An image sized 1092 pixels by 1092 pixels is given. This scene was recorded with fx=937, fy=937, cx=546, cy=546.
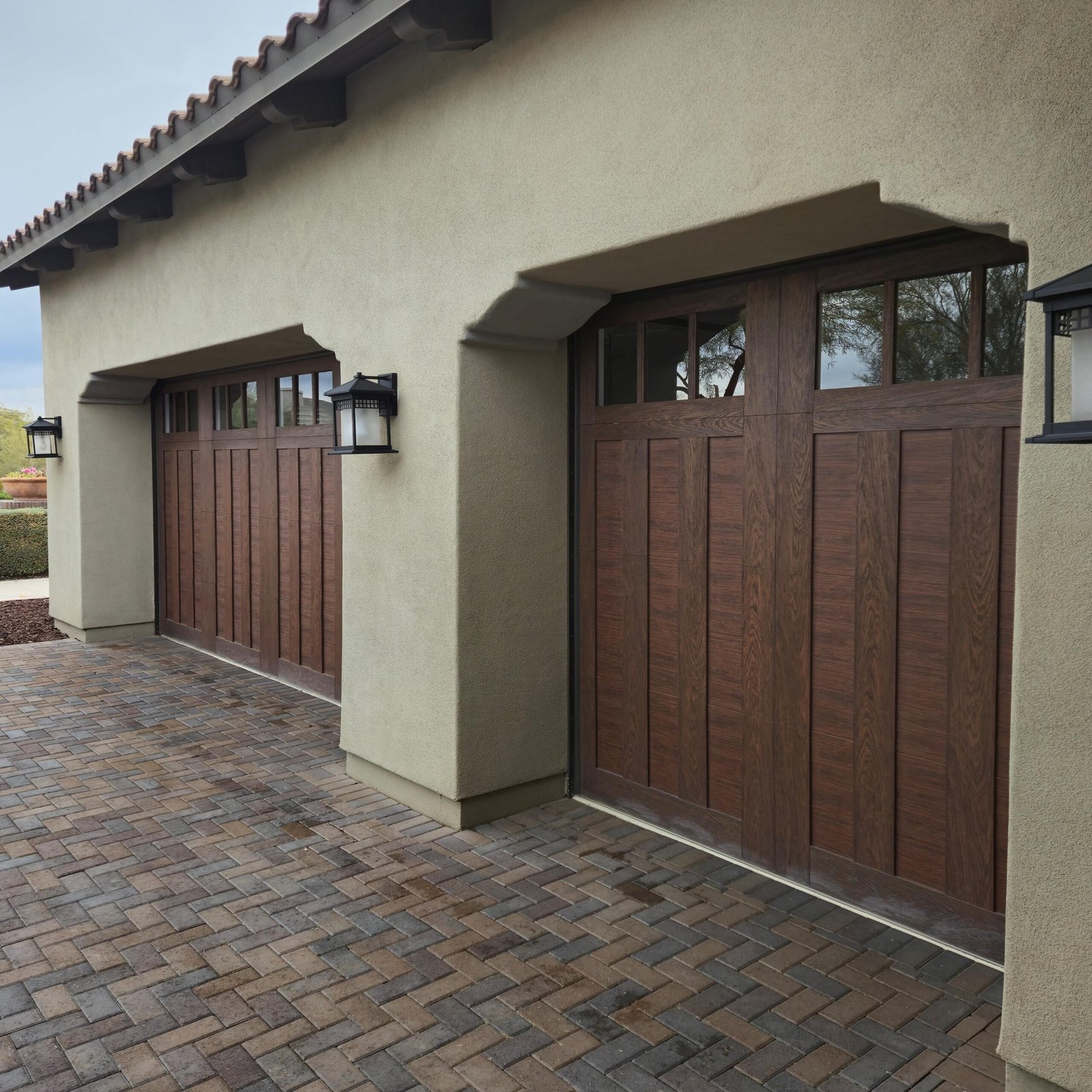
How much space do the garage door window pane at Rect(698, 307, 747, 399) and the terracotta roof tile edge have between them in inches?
89.8

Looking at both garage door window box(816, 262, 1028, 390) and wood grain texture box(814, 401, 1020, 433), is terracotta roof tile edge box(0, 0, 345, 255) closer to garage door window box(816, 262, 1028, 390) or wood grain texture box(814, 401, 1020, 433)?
garage door window box(816, 262, 1028, 390)

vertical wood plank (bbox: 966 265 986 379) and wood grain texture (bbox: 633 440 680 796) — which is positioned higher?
vertical wood plank (bbox: 966 265 986 379)

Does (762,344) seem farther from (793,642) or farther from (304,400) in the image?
(304,400)

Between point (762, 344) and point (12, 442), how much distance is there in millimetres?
47808

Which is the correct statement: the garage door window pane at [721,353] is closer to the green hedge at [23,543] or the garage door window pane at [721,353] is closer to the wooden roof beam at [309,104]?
the wooden roof beam at [309,104]

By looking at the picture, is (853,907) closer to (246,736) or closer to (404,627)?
(404,627)

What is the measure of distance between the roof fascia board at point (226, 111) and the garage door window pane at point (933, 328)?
2.61 metres

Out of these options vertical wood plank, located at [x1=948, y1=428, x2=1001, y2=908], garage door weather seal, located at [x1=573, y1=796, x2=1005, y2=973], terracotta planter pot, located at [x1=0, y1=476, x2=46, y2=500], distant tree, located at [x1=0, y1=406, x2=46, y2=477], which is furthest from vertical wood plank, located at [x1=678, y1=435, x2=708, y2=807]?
distant tree, located at [x1=0, y1=406, x2=46, y2=477]

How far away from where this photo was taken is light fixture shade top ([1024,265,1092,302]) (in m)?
2.10

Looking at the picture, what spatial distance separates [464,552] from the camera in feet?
16.4

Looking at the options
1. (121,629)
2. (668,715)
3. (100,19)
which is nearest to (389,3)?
(668,715)

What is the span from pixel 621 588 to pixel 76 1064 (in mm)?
3202

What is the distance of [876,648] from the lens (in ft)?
13.0

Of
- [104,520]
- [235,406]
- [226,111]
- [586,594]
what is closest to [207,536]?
[235,406]
